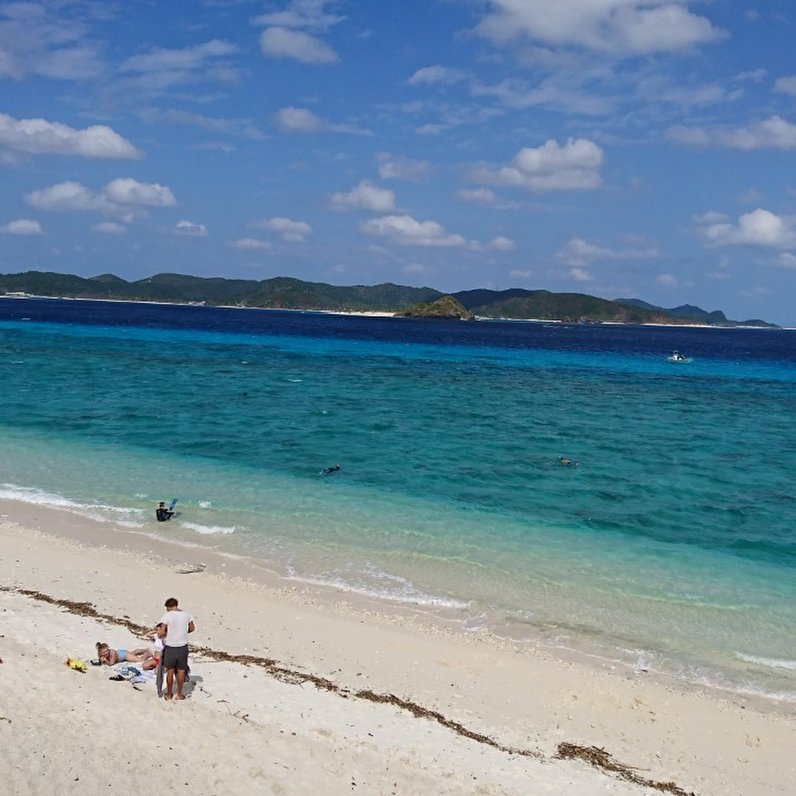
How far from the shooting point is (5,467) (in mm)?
28656

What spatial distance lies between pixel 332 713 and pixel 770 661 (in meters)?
9.50

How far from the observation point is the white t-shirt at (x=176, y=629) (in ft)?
39.7

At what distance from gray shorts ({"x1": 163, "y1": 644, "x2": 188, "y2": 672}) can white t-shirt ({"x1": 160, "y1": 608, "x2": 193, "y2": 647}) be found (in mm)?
90

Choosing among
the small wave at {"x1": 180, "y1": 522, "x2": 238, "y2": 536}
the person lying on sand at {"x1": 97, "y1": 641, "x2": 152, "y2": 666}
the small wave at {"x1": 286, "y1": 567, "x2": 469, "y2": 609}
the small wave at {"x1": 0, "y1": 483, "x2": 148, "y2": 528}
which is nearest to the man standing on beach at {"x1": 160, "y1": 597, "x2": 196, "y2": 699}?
the person lying on sand at {"x1": 97, "y1": 641, "x2": 152, "y2": 666}

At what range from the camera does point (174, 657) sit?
39.2ft

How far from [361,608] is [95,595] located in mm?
5964

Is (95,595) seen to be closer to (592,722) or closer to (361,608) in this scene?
(361,608)

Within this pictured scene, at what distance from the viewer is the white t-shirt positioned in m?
12.1

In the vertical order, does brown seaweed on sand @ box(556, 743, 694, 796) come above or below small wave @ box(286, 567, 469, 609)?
below

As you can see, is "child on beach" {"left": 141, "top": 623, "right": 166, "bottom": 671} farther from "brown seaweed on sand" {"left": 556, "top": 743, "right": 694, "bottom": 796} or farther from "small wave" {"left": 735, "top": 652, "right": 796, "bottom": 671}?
"small wave" {"left": 735, "top": 652, "right": 796, "bottom": 671}

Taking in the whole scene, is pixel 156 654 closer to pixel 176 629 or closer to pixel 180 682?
pixel 176 629

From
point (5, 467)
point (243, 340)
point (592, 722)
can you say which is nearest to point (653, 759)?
point (592, 722)

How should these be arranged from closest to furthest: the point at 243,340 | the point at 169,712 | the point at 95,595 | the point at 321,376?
the point at 169,712, the point at 95,595, the point at 321,376, the point at 243,340

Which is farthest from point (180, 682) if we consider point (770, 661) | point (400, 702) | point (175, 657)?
point (770, 661)
